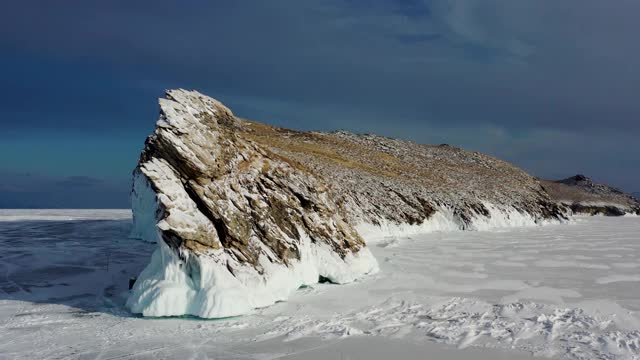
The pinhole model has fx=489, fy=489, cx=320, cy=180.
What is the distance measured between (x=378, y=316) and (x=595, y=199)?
7878cm

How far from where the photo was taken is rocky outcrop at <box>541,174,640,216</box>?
75.4m

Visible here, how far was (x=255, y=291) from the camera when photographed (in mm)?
13484

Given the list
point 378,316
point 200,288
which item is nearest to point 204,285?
point 200,288

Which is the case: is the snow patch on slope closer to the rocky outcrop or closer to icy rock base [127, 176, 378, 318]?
icy rock base [127, 176, 378, 318]

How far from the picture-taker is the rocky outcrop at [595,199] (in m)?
75.4

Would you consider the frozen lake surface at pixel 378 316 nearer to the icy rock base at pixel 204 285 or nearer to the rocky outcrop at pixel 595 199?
the icy rock base at pixel 204 285

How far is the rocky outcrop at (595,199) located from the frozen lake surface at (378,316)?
57.2 m

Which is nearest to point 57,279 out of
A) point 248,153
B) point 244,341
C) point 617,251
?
point 248,153

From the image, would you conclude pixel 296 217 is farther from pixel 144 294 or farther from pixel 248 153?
pixel 144 294

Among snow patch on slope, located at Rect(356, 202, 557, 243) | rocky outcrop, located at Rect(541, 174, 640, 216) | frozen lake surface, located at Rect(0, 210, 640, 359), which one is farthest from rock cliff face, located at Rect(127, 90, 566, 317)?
rocky outcrop, located at Rect(541, 174, 640, 216)

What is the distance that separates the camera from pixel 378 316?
39.7 ft

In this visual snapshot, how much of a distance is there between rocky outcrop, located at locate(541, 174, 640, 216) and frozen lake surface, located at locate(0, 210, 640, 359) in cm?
5716

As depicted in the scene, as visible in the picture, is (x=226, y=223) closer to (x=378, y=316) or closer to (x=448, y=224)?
Result: (x=378, y=316)

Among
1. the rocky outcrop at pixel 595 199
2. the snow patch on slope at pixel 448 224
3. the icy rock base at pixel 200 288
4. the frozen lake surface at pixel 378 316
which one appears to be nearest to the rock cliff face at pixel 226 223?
the icy rock base at pixel 200 288
